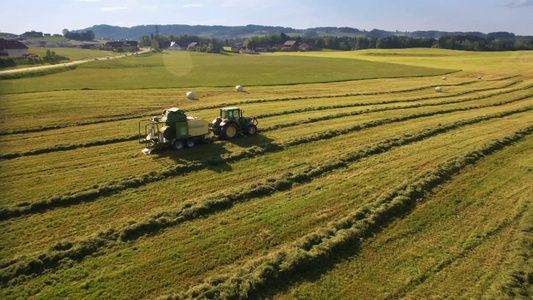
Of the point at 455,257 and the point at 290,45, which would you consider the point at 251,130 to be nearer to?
the point at 455,257

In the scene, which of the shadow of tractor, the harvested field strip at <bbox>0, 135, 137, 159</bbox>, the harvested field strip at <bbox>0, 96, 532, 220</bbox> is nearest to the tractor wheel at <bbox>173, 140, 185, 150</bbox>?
the shadow of tractor

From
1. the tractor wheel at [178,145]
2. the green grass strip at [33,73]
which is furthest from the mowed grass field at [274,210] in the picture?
the green grass strip at [33,73]

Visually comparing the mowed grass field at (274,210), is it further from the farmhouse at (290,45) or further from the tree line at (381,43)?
the farmhouse at (290,45)

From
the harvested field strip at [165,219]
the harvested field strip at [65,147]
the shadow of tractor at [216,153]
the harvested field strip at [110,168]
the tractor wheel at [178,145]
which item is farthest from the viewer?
the tractor wheel at [178,145]

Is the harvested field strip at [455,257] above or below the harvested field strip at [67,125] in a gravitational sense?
below

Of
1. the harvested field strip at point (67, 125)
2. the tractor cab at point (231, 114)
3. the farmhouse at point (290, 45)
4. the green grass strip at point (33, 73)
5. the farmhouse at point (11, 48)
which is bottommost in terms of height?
the harvested field strip at point (67, 125)

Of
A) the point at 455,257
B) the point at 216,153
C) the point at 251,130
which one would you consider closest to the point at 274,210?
the point at 455,257

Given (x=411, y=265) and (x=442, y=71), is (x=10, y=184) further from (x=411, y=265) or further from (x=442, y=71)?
(x=442, y=71)
